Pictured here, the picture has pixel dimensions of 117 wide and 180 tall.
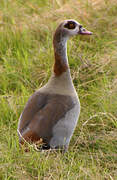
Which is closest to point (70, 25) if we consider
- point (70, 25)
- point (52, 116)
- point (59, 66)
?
point (70, 25)

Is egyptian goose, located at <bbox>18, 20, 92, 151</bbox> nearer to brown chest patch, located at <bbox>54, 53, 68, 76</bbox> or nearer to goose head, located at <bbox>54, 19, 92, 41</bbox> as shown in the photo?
brown chest patch, located at <bbox>54, 53, 68, 76</bbox>

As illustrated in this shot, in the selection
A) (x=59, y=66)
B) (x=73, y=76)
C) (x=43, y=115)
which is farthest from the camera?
(x=73, y=76)

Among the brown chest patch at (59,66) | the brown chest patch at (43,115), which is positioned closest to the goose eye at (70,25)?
the brown chest patch at (59,66)

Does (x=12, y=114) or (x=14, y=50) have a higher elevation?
(x=14, y=50)

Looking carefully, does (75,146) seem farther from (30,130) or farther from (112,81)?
(112,81)

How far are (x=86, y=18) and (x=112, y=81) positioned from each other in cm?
111

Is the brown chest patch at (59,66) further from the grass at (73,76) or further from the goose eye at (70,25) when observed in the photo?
the grass at (73,76)

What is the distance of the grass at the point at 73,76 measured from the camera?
124 inches

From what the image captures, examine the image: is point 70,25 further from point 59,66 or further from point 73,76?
point 73,76

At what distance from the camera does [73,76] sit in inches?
176

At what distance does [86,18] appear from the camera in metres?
5.14

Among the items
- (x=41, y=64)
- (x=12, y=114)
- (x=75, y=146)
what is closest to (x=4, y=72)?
(x=41, y=64)

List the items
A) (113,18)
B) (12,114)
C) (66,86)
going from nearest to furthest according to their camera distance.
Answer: (66,86) → (12,114) → (113,18)

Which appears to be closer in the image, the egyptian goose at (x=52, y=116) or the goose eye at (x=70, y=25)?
the egyptian goose at (x=52, y=116)
